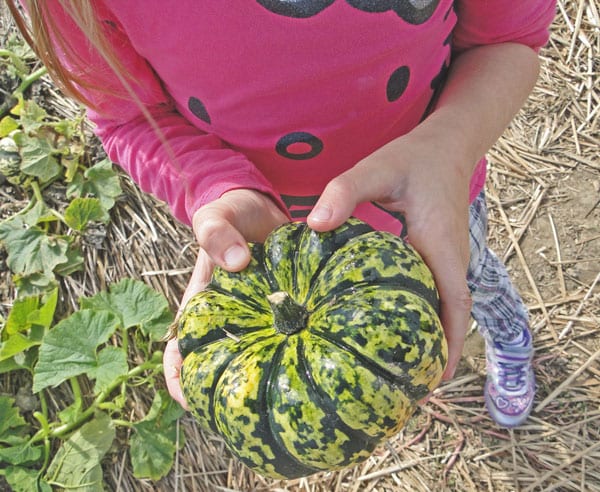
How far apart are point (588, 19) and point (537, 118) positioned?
2.00 ft

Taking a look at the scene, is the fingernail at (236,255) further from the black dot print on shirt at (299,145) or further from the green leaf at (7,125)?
the green leaf at (7,125)

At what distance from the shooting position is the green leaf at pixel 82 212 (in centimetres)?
280

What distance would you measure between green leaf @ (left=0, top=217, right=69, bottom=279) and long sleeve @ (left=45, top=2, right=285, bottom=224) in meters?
1.16

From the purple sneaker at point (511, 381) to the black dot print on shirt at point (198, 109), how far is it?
150 centimetres

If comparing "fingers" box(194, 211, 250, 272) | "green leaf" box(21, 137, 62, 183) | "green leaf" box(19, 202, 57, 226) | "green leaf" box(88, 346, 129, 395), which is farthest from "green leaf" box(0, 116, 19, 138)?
"fingers" box(194, 211, 250, 272)

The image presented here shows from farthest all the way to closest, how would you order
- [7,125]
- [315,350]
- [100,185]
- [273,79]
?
[7,125]
[100,185]
[273,79]
[315,350]

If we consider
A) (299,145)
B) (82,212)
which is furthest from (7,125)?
(299,145)

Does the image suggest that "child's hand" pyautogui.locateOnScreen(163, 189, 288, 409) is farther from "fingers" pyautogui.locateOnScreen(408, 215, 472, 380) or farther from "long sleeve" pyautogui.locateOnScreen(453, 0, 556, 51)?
"long sleeve" pyautogui.locateOnScreen(453, 0, 556, 51)

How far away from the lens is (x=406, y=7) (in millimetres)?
1370

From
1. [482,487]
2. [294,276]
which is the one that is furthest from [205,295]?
[482,487]

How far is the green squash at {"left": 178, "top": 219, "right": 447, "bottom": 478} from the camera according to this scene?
1.20 metres

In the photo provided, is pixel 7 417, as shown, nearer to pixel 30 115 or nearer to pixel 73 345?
pixel 73 345

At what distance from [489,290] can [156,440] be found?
1.45 metres

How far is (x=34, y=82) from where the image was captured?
326 centimetres
